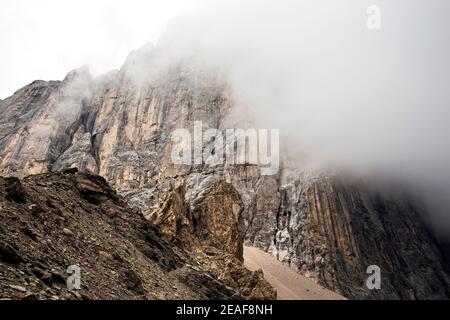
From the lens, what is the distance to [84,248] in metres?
19.7

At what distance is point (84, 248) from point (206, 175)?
253 ft

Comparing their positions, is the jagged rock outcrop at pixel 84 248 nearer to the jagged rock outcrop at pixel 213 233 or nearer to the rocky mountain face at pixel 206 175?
the jagged rock outcrop at pixel 213 233

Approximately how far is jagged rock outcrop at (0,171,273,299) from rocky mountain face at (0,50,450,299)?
27618mm

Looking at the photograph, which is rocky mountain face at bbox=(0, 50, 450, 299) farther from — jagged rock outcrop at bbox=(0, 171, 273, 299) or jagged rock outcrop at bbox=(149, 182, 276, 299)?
jagged rock outcrop at bbox=(0, 171, 273, 299)

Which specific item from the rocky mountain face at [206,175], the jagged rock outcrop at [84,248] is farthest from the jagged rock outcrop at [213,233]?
the jagged rock outcrop at [84,248]

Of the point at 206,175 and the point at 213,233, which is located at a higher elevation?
the point at 213,233

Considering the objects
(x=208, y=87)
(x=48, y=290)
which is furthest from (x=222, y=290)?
(x=208, y=87)

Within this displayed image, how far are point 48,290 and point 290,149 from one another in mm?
95376

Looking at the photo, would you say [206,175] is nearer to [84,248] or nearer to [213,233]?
[213,233]

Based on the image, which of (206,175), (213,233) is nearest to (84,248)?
(213,233)

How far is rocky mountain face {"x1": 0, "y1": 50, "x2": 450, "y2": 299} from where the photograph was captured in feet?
277

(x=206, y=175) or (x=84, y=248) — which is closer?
(x=84, y=248)

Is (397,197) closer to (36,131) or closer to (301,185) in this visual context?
(301,185)

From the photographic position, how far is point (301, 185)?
3765 inches
